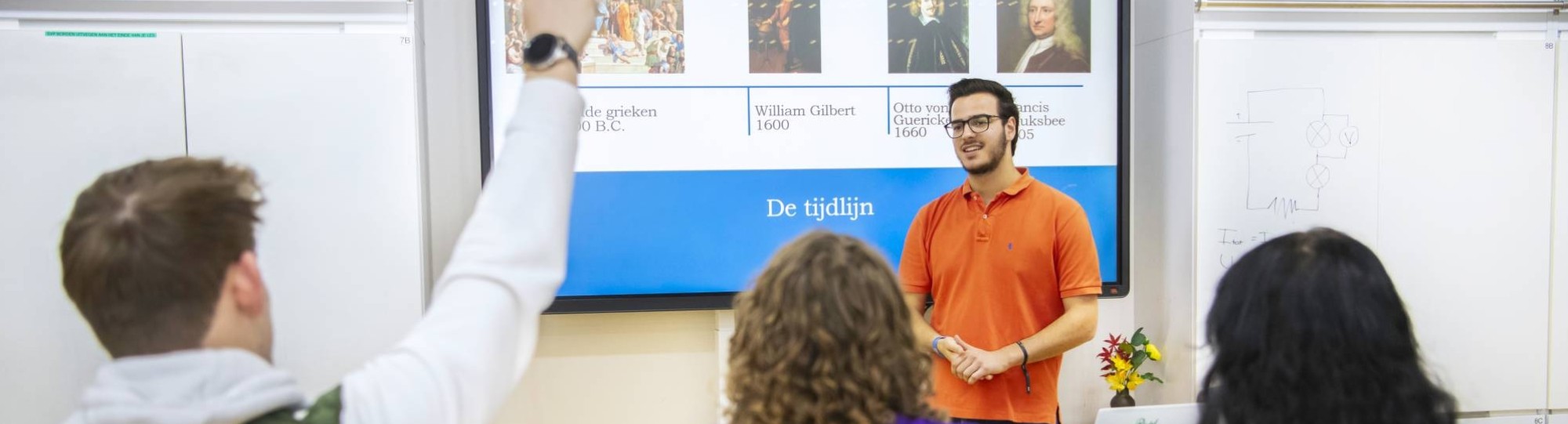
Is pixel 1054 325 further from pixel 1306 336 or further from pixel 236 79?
pixel 236 79

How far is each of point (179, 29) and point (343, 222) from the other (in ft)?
2.01

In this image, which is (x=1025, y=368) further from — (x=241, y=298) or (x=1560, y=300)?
(x=241, y=298)

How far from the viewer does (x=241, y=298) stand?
84 cm

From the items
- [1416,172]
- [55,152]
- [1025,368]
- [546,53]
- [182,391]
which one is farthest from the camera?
[1416,172]

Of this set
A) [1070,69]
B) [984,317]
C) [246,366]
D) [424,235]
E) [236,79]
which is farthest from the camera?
[1070,69]

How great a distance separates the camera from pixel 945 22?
2.78 m

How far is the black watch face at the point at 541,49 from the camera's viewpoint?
0.93 m

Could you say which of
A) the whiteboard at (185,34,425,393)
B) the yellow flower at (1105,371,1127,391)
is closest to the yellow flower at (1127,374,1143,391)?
the yellow flower at (1105,371,1127,391)

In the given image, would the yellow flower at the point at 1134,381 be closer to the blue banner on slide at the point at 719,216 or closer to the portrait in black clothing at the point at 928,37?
the blue banner on slide at the point at 719,216

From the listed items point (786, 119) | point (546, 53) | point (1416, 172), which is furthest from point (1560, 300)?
point (546, 53)

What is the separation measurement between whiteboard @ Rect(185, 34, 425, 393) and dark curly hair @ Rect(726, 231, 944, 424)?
4.89ft

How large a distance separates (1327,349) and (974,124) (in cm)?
167

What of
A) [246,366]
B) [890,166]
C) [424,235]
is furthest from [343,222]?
[246,366]

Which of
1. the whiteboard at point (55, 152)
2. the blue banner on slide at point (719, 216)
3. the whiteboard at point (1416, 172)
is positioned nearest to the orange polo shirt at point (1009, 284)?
the blue banner on slide at point (719, 216)
